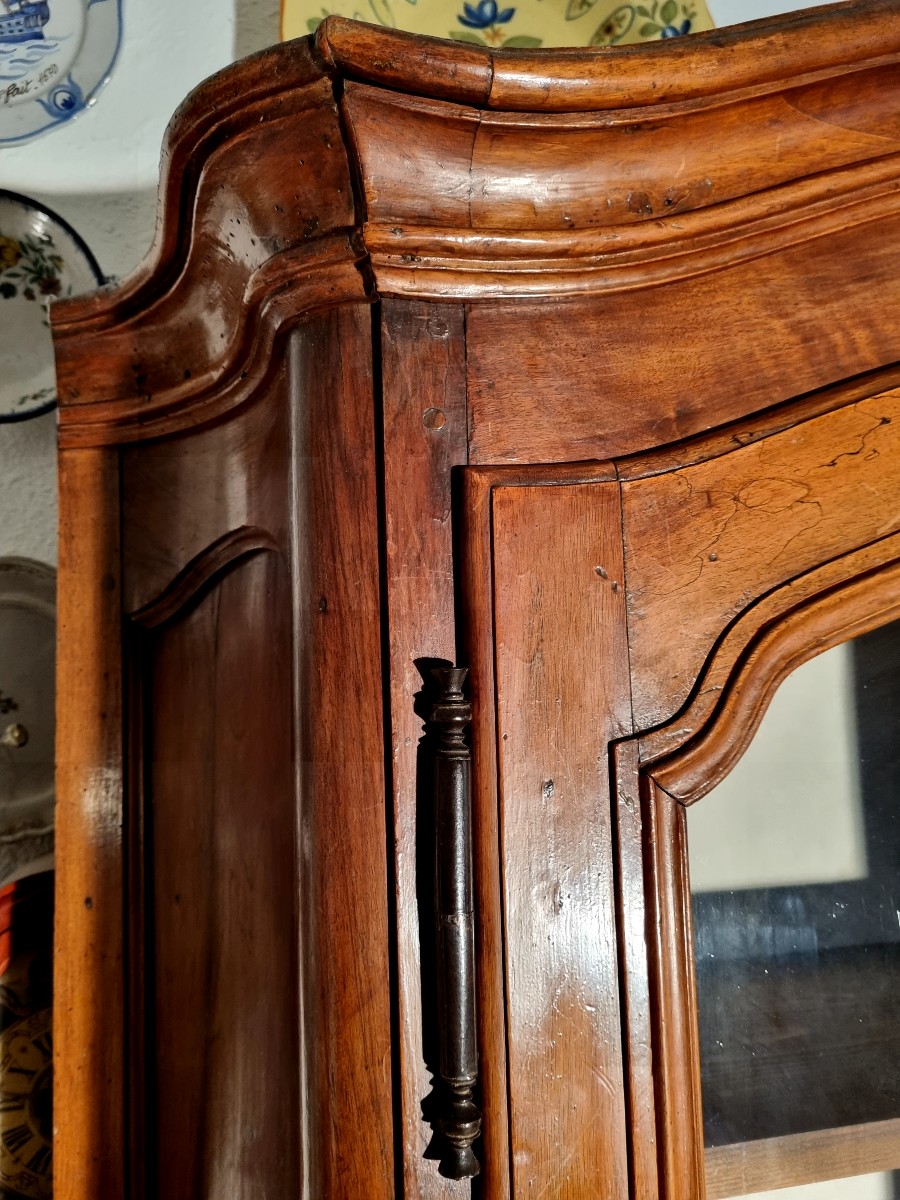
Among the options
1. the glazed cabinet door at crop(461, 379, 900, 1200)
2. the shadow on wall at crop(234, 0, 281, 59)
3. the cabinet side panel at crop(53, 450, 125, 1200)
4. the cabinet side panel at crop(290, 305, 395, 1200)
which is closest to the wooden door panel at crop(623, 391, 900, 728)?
the glazed cabinet door at crop(461, 379, 900, 1200)

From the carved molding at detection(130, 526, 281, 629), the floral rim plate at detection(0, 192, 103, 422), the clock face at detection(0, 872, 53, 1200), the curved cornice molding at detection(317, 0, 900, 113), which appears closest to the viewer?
the curved cornice molding at detection(317, 0, 900, 113)

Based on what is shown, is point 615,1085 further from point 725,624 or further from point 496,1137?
point 725,624

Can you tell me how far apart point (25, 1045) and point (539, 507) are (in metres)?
0.57

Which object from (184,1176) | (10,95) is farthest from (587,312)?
(10,95)

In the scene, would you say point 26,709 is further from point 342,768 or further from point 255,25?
point 255,25

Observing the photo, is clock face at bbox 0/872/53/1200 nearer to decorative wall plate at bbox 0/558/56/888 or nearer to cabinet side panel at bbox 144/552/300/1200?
decorative wall plate at bbox 0/558/56/888

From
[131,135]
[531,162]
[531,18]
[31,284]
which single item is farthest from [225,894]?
[531,18]

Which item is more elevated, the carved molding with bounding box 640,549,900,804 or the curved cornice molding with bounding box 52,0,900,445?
the curved cornice molding with bounding box 52,0,900,445

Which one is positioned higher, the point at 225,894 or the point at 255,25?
the point at 255,25

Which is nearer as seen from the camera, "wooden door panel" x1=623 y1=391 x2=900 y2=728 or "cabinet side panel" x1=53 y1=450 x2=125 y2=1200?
"wooden door panel" x1=623 y1=391 x2=900 y2=728

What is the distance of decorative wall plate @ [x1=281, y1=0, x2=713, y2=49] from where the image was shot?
0.85 meters

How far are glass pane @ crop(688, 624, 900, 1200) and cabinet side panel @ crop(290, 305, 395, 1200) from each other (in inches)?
5.5

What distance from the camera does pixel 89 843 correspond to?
0.62 meters

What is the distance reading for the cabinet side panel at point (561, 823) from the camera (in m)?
0.40
